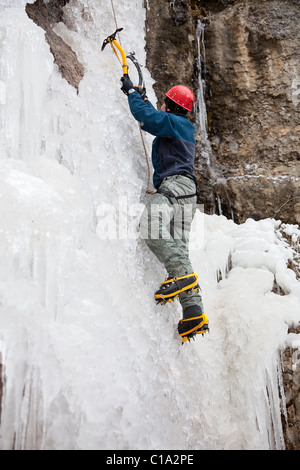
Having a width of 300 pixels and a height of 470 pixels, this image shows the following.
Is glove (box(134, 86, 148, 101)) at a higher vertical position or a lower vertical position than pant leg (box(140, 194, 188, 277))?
higher

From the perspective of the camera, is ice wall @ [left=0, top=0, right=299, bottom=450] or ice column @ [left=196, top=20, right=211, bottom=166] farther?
ice column @ [left=196, top=20, right=211, bottom=166]

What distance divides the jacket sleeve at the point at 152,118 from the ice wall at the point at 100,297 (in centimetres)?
43

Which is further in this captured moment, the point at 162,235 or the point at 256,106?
the point at 256,106

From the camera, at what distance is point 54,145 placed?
3695 millimetres

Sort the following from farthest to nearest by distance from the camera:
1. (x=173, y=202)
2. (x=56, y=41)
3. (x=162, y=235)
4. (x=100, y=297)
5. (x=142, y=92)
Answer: (x=56, y=41), (x=142, y=92), (x=173, y=202), (x=162, y=235), (x=100, y=297)

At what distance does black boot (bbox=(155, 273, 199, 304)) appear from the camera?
338 centimetres

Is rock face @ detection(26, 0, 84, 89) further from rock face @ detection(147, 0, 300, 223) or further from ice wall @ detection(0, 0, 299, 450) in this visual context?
rock face @ detection(147, 0, 300, 223)

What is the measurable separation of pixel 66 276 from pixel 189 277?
3.21 feet

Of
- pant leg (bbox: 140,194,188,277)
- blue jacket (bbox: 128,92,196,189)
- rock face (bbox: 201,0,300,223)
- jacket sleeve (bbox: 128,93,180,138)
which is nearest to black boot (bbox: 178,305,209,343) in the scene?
pant leg (bbox: 140,194,188,277)

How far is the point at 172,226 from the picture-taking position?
3926 mm

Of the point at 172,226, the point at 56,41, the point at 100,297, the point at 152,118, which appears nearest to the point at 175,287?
the point at 100,297

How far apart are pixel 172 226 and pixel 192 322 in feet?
3.10

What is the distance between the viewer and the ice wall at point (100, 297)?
2631mm

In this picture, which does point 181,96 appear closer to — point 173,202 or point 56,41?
point 173,202
